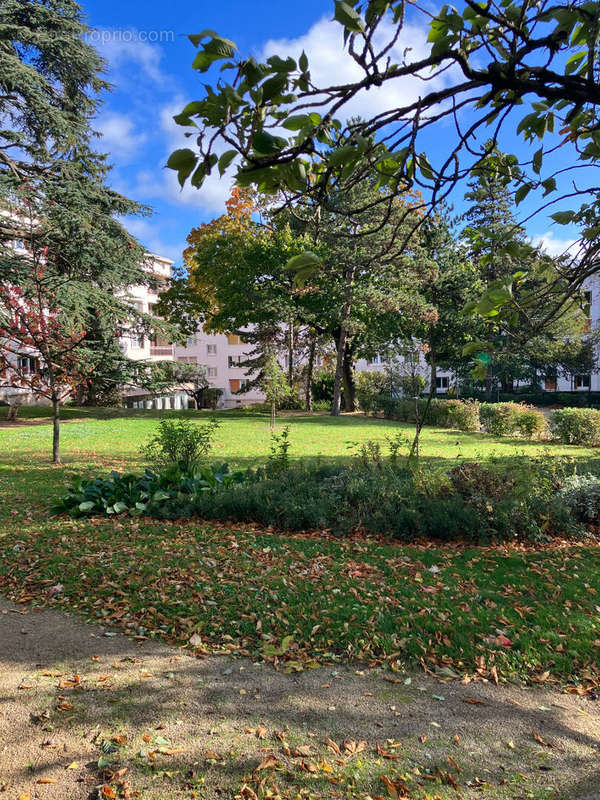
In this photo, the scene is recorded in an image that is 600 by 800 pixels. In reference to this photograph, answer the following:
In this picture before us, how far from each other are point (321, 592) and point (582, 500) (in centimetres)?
416

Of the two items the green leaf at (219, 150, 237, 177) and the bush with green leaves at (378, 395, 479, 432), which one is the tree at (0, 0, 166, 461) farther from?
the green leaf at (219, 150, 237, 177)

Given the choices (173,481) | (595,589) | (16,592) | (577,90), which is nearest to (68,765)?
(16,592)

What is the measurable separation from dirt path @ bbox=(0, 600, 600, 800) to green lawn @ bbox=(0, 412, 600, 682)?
303 mm

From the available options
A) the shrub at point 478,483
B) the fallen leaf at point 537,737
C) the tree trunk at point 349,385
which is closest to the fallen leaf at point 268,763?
the fallen leaf at point 537,737

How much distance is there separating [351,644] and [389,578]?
1146 millimetres

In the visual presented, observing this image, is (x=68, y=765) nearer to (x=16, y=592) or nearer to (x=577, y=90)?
(x=16, y=592)

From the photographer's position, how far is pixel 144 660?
3.38m

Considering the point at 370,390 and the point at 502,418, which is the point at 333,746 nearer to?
the point at 502,418

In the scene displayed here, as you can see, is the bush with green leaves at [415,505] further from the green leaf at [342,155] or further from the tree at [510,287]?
the green leaf at [342,155]

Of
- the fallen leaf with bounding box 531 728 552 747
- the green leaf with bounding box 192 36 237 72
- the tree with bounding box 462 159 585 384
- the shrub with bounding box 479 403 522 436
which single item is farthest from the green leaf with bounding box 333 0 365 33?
the shrub with bounding box 479 403 522 436

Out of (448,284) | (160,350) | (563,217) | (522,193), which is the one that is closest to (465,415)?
(448,284)

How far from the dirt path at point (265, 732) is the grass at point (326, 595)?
78 millimetres

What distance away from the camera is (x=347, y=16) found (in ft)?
4.59

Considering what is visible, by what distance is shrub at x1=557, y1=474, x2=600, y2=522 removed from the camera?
21.5ft
